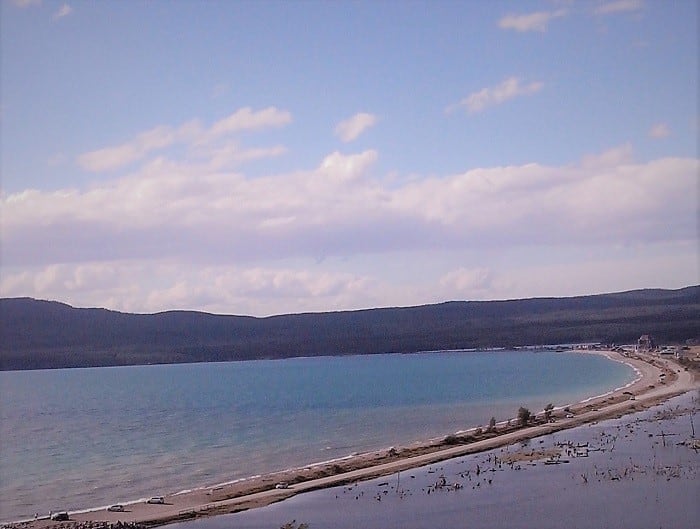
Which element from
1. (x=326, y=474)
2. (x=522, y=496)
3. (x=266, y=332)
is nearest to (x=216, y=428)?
(x=326, y=474)

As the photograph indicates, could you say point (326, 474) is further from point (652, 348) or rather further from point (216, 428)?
point (652, 348)

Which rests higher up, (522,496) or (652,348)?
(522,496)

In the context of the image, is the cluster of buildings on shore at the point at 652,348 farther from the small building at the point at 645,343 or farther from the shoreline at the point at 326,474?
the shoreline at the point at 326,474

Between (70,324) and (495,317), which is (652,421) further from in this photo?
(70,324)

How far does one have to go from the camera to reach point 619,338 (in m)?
117

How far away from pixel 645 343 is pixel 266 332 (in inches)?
3183

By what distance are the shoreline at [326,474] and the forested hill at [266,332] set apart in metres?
91.2

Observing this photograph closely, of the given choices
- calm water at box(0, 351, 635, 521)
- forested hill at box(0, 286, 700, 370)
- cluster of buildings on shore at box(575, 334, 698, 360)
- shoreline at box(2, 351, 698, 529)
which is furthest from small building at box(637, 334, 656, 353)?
shoreline at box(2, 351, 698, 529)

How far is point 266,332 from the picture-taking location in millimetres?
167500

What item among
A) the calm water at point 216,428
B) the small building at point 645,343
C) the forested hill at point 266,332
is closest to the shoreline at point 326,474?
the calm water at point 216,428

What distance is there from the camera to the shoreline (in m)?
22.9

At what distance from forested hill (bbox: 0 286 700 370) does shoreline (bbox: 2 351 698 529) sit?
299 feet

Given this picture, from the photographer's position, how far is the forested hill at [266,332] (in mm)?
143125

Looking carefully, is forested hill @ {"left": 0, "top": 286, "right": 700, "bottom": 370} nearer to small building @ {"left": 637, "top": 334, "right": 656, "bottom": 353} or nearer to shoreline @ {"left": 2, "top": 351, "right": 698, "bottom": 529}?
small building @ {"left": 637, "top": 334, "right": 656, "bottom": 353}
